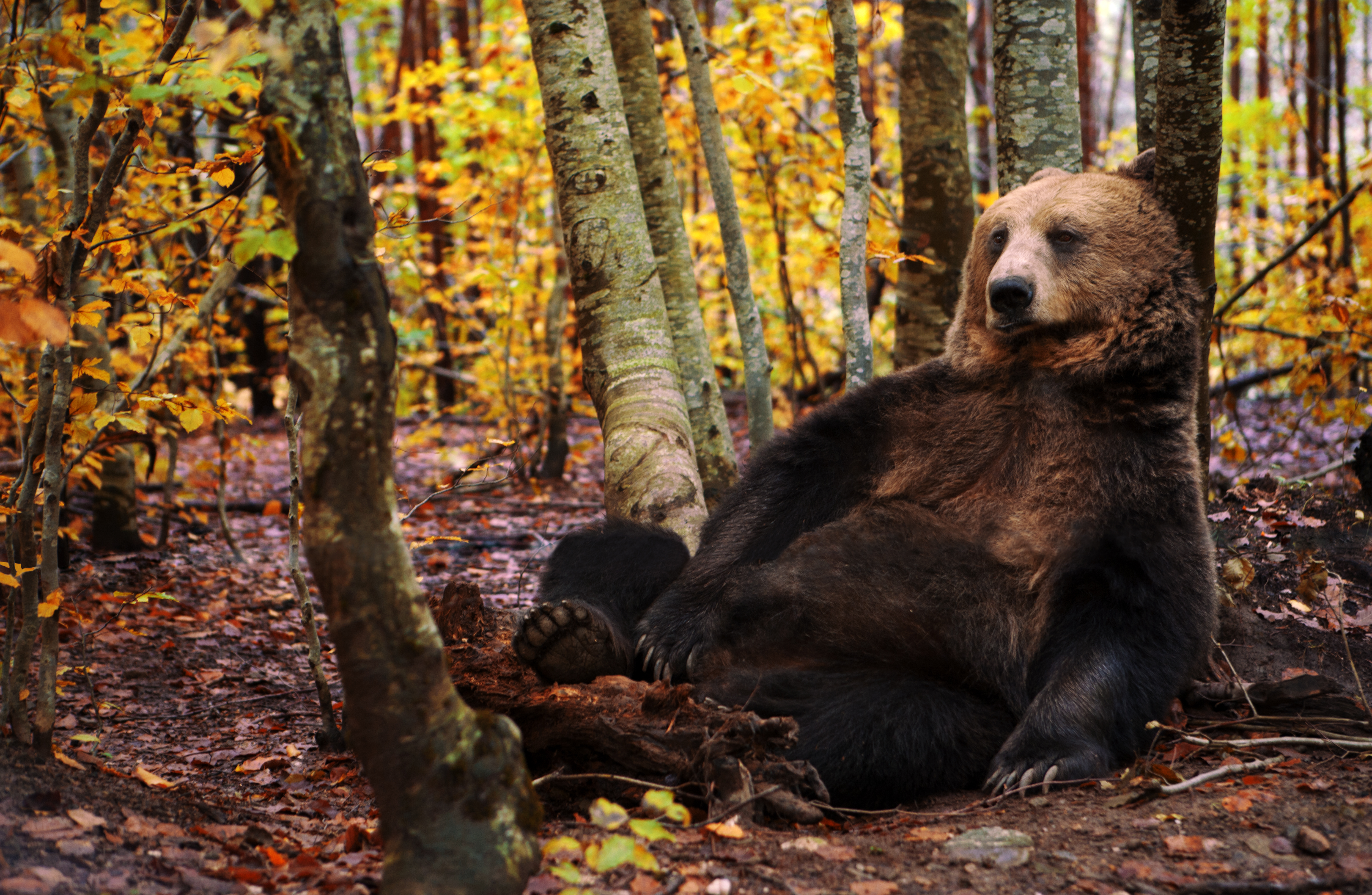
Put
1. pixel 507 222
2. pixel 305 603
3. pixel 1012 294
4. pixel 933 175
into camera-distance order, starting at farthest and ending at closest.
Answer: pixel 507 222
pixel 933 175
pixel 305 603
pixel 1012 294

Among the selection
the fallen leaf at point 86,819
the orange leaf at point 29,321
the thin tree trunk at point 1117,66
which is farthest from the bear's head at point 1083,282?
the thin tree trunk at point 1117,66

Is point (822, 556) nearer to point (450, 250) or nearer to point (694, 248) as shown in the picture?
point (450, 250)

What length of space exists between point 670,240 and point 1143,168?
2.47 metres

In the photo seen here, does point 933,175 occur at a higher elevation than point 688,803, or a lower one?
higher

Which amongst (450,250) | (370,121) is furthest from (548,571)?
(370,121)

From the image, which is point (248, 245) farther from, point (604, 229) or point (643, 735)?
point (604, 229)

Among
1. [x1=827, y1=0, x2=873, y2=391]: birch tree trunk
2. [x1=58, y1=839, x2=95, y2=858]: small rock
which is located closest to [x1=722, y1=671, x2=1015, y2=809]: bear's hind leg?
[x1=58, y1=839, x2=95, y2=858]: small rock

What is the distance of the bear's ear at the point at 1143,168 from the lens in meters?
3.65

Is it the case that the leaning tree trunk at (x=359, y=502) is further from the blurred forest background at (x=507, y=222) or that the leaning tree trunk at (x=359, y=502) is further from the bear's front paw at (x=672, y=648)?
the bear's front paw at (x=672, y=648)

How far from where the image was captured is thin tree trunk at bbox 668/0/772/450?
5258mm

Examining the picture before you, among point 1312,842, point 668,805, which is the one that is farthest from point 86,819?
point 1312,842

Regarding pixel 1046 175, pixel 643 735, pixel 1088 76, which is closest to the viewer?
pixel 643 735

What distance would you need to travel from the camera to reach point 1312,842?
216 centimetres

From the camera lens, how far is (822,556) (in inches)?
133
